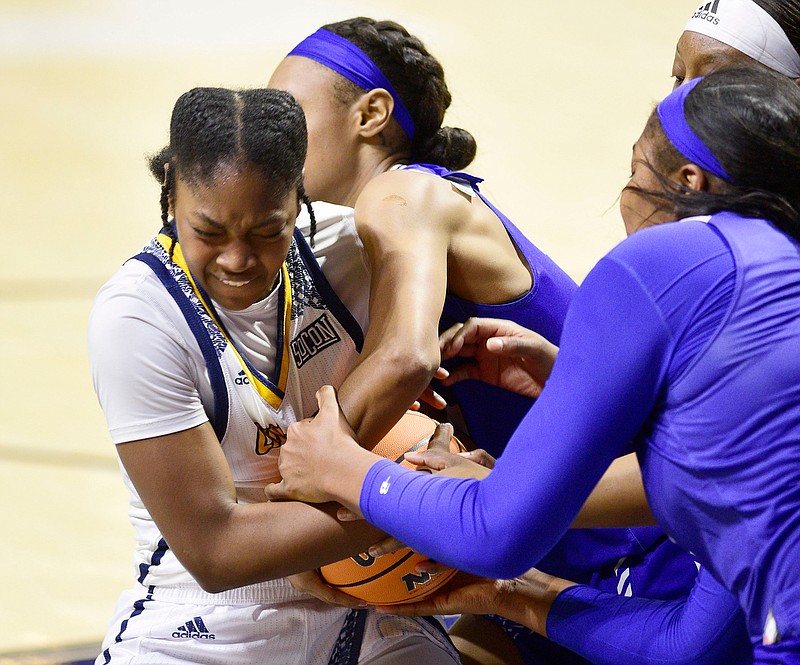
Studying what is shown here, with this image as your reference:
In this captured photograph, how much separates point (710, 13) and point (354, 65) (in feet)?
3.57

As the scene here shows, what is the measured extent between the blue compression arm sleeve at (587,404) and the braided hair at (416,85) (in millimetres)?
1319

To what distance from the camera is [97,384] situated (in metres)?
2.02

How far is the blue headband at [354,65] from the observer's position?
2.75 m

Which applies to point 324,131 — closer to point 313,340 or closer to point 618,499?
point 313,340

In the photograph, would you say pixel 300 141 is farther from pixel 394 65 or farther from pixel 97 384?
pixel 394 65

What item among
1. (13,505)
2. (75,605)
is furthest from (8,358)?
(75,605)

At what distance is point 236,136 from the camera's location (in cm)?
197

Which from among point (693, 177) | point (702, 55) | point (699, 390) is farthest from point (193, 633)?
point (702, 55)

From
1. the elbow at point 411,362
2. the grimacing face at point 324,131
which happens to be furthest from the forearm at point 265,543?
the grimacing face at point 324,131

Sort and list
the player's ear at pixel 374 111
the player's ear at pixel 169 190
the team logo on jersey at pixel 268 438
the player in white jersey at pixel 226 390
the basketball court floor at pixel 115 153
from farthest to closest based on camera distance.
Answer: the basketball court floor at pixel 115 153 → the player's ear at pixel 374 111 → the team logo on jersey at pixel 268 438 → the player's ear at pixel 169 190 → the player in white jersey at pixel 226 390

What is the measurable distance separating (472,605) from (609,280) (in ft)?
3.23

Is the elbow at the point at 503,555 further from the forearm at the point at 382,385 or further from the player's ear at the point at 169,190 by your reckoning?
the player's ear at the point at 169,190

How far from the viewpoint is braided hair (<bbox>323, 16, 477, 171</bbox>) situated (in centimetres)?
278

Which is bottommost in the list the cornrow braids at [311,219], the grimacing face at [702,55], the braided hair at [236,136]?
the cornrow braids at [311,219]
